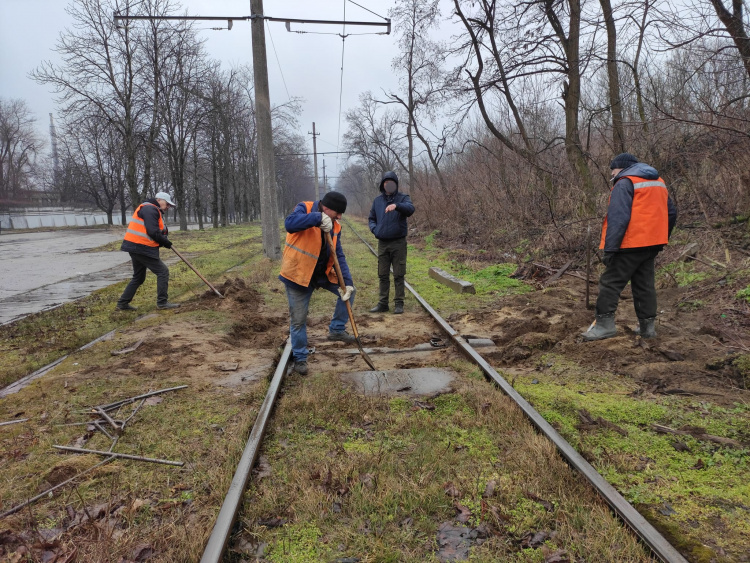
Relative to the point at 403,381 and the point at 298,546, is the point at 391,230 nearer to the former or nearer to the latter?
the point at 403,381

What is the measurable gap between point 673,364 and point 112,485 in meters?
4.78

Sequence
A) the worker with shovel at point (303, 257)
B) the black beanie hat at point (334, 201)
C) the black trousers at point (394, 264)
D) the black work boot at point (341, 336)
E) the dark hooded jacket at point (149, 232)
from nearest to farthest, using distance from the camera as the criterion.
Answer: the worker with shovel at point (303, 257)
the black beanie hat at point (334, 201)
the black work boot at point (341, 336)
the black trousers at point (394, 264)
the dark hooded jacket at point (149, 232)

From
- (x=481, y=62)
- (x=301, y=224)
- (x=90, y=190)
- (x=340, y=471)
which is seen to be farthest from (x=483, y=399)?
(x=90, y=190)

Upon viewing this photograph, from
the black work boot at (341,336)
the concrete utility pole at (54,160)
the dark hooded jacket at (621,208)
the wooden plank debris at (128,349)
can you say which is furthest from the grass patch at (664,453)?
the concrete utility pole at (54,160)

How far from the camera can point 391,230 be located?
7.41m

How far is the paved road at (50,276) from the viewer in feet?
29.3

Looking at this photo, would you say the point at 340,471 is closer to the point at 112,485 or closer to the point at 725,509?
the point at 112,485

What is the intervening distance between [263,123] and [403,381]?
10062 mm

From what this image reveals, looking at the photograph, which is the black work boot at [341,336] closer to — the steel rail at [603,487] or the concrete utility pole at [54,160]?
the steel rail at [603,487]

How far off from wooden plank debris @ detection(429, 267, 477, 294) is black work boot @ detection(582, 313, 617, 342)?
3574 millimetres

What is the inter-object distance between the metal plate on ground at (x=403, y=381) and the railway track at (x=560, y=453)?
49cm

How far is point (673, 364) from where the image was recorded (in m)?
4.55

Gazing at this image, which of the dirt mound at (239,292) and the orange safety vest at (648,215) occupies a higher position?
the orange safety vest at (648,215)

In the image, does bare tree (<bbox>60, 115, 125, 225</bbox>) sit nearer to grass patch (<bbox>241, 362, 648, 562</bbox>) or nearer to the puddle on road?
the puddle on road
